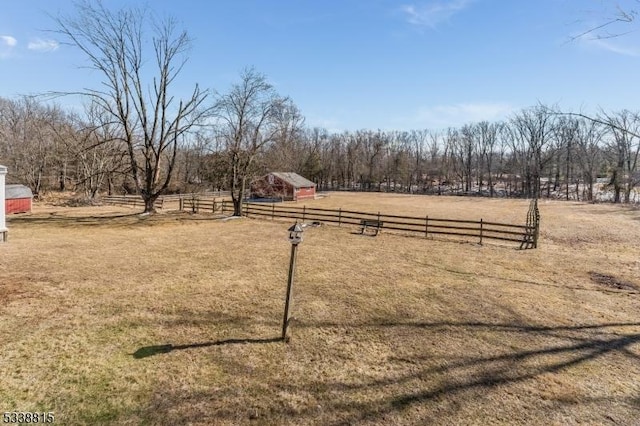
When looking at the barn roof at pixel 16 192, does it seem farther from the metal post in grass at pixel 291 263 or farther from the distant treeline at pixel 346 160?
the metal post in grass at pixel 291 263

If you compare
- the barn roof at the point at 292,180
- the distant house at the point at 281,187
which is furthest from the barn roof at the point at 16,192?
the barn roof at the point at 292,180

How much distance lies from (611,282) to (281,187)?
3851 centimetres

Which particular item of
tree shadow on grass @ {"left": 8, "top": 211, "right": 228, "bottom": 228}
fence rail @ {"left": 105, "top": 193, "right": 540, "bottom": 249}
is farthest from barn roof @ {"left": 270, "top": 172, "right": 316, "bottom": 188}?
tree shadow on grass @ {"left": 8, "top": 211, "right": 228, "bottom": 228}

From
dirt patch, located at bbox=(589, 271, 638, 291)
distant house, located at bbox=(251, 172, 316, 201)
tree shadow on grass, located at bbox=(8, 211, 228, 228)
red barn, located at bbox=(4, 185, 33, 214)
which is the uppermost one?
distant house, located at bbox=(251, 172, 316, 201)

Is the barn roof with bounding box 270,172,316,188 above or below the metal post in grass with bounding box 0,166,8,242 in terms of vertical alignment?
above

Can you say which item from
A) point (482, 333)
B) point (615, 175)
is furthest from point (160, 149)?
point (615, 175)

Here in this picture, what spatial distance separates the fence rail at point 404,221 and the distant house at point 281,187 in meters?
13.6

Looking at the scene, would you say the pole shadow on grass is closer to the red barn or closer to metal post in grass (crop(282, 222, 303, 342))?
metal post in grass (crop(282, 222, 303, 342))

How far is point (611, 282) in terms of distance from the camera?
34.9ft

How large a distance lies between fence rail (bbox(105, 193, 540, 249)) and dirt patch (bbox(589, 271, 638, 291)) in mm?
4102

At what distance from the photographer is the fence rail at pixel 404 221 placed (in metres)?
16.6

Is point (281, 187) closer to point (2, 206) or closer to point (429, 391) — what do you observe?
point (2, 206)

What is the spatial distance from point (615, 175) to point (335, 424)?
53.8m

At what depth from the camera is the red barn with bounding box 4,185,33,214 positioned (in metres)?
25.5
